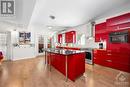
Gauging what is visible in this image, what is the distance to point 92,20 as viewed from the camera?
21.4 feet

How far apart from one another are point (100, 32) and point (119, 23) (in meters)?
1.27

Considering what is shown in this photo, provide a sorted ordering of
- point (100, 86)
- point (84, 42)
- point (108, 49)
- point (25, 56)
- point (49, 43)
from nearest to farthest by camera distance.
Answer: point (100, 86) → point (108, 49) → point (84, 42) → point (25, 56) → point (49, 43)

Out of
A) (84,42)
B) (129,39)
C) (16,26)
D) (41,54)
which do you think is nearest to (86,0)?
(129,39)

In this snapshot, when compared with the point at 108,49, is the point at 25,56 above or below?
below

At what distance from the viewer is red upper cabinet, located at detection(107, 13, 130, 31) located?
174 inches

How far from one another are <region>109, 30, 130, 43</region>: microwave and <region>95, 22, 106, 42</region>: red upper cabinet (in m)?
0.56

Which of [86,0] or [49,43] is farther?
[49,43]

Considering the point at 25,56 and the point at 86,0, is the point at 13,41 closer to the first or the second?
the point at 25,56

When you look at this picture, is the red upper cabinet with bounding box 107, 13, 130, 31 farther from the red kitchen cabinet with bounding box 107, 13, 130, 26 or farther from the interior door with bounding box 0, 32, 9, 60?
the interior door with bounding box 0, 32, 9, 60

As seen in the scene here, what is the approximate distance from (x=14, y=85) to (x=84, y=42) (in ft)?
16.9

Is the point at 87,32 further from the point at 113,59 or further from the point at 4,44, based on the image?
the point at 4,44

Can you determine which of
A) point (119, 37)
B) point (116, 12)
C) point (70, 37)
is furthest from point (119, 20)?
point (70, 37)

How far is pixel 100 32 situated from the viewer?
5.90 metres

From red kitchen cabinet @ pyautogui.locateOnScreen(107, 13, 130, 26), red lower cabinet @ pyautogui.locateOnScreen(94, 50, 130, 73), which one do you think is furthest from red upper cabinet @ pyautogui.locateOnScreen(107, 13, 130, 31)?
red lower cabinet @ pyautogui.locateOnScreen(94, 50, 130, 73)
